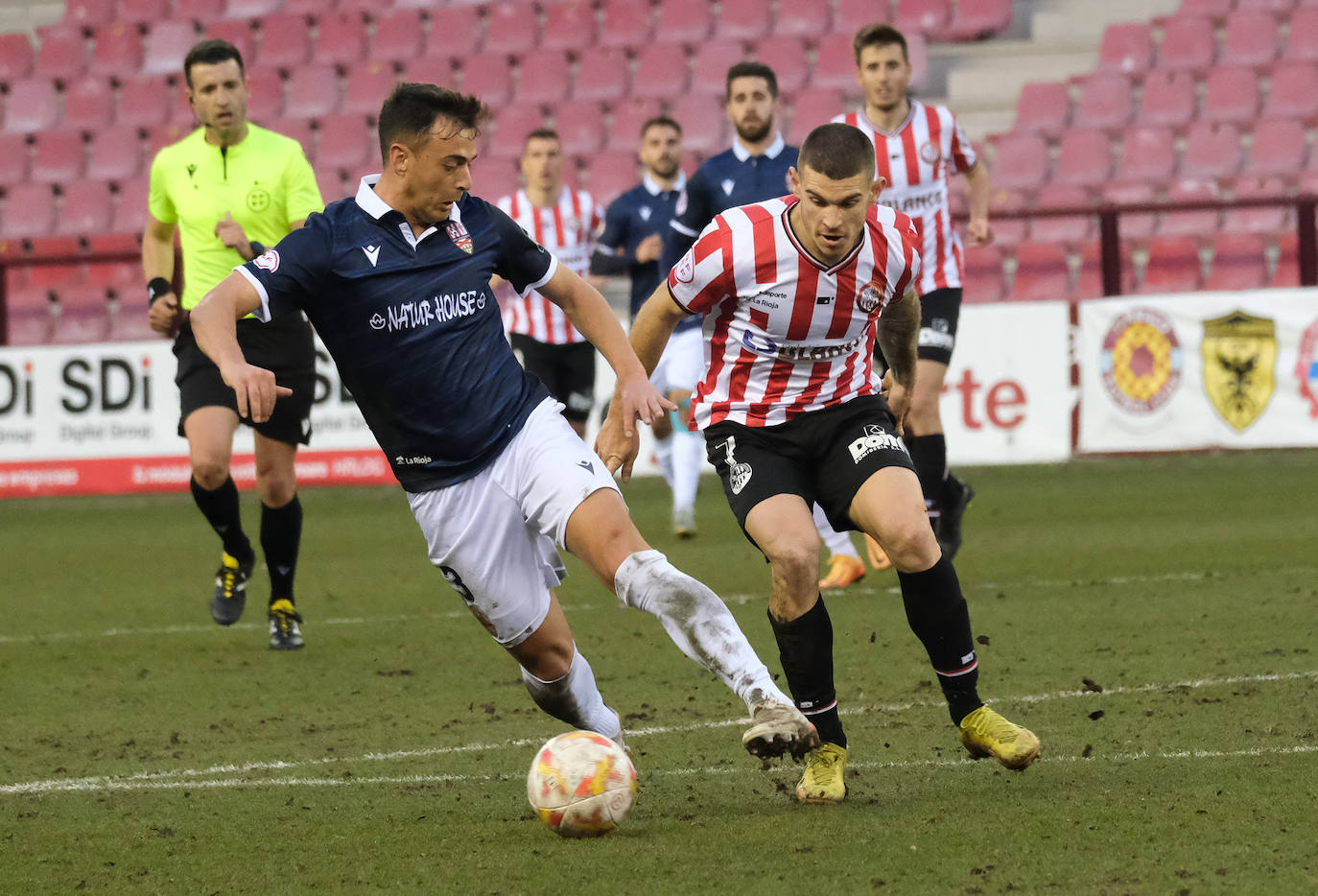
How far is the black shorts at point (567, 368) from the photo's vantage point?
34.6 feet

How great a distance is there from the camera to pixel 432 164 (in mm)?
4414

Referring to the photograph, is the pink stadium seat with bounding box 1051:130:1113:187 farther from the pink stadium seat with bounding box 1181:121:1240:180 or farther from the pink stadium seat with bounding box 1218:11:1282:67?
the pink stadium seat with bounding box 1218:11:1282:67

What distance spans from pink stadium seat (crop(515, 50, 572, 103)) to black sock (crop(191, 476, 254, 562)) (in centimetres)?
1170

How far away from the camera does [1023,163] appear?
54.0ft

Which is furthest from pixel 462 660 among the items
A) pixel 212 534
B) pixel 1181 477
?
pixel 1181 477

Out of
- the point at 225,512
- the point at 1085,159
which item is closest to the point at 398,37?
the point at 1085,159

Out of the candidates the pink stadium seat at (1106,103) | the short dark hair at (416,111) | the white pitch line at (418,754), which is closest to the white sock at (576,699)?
the white pitch line at (418,754)

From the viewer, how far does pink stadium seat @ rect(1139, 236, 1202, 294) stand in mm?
14516

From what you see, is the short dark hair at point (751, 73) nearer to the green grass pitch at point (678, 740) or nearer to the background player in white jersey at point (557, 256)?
the green grass pitch at point (678, 740)

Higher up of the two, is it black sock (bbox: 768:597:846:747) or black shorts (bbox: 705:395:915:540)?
black shorts (bbox: 705:395:915:540)

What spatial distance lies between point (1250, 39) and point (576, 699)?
552 inches

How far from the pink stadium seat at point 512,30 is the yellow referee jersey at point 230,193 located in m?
12.1

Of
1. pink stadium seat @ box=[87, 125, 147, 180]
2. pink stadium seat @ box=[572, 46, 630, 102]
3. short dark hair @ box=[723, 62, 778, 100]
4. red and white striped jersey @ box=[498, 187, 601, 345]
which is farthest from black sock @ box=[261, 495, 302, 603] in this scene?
pink stadium seat @ box=[87, 125, 147, 180]

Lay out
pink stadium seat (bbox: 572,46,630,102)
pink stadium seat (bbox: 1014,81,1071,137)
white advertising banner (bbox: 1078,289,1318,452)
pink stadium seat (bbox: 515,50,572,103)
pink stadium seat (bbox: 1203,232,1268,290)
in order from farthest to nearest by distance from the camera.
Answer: pink stadium seat (bbox: 515,50,572,103)
pink stadium seat (bbox: 572,46,630,102)
pink stadium seat (bbox: 1014,81,1071,137)
pink stadium seat (bbox: 1203,232,1268,290)
white advertising banner (bbox: 1078,289,1318,452)
